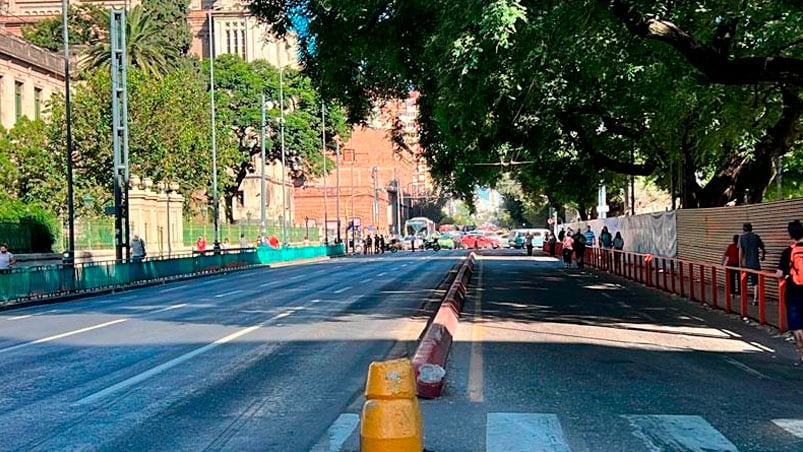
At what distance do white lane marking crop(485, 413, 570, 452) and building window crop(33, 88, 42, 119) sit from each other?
198 feet

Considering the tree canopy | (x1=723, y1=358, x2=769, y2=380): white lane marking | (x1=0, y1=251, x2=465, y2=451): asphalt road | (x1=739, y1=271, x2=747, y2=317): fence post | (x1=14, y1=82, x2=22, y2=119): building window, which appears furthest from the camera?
(x1=14, y1=82, x2=22, y2=119): building window

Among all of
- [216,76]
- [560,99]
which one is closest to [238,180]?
[216,76]

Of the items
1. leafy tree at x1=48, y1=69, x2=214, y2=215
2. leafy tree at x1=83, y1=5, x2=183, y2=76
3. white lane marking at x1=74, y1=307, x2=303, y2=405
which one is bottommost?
white lane marking at x1=74, y1=307, x2=303, y2=405

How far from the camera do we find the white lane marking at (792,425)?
307 inches

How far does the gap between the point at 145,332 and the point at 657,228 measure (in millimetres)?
21745

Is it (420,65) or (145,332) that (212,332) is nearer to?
(145,332)

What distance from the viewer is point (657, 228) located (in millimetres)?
33156

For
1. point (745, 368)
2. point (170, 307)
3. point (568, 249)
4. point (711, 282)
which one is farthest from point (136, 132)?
point (745, 368)

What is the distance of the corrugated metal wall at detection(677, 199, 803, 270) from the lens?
800 inches

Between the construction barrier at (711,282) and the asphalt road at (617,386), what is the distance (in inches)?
→ 21.4

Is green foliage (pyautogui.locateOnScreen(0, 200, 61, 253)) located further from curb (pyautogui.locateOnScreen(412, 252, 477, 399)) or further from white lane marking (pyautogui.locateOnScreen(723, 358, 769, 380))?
white lane marking (pyautogui.locateOnScreen(723, 358, 769, 380))

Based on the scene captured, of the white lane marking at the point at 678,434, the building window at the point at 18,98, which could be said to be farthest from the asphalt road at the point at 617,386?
the building window at the point at 18,98

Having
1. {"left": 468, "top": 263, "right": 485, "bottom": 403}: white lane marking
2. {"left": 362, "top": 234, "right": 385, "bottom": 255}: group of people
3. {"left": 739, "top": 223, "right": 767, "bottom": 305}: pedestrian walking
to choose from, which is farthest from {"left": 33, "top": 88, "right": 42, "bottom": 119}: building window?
{"left": 739, "top": 223, "right": 767, "bottom": 305}: pedestrian walking

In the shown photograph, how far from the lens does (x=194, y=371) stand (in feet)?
37.8
